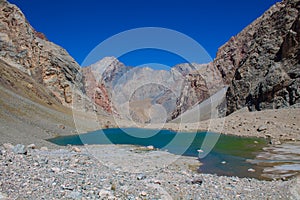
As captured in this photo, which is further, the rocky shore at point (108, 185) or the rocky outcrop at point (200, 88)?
the rocky outcrop at point (200, 88)

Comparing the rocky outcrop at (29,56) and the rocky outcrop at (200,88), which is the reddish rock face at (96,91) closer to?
the rocky outcrop at (29,56)

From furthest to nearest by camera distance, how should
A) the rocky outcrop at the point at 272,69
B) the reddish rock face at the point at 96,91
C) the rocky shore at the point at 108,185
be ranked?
the reddish rock face at the point at 96,91 < the rocky outcrop at the point at 272,69 < the rocky shore at the point at 108,185

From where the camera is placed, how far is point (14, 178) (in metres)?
10.8

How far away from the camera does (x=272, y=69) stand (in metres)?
77.3

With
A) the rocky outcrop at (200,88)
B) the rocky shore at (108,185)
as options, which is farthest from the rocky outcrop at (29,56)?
the rocky shore at (108,185)

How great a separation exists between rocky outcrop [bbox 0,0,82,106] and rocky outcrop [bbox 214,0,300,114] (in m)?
59.1

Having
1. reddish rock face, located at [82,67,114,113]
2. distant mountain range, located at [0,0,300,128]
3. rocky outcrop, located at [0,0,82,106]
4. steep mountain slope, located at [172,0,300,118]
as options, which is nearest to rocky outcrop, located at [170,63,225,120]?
reddish rock face, located at [82,67,114,113]

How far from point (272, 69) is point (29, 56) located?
241 ft

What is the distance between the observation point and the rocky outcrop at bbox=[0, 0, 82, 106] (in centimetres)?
8219

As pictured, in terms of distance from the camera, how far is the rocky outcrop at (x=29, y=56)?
82.2 metres

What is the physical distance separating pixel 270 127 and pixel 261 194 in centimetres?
3729

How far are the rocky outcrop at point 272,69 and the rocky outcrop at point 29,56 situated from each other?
5906cm

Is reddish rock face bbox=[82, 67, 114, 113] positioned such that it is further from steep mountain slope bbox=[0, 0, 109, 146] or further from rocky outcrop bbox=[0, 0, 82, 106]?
rocky outcrop bbox=[0, 0, 82, 106]

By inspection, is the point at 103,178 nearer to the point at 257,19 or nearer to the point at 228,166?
the point at 228,166
